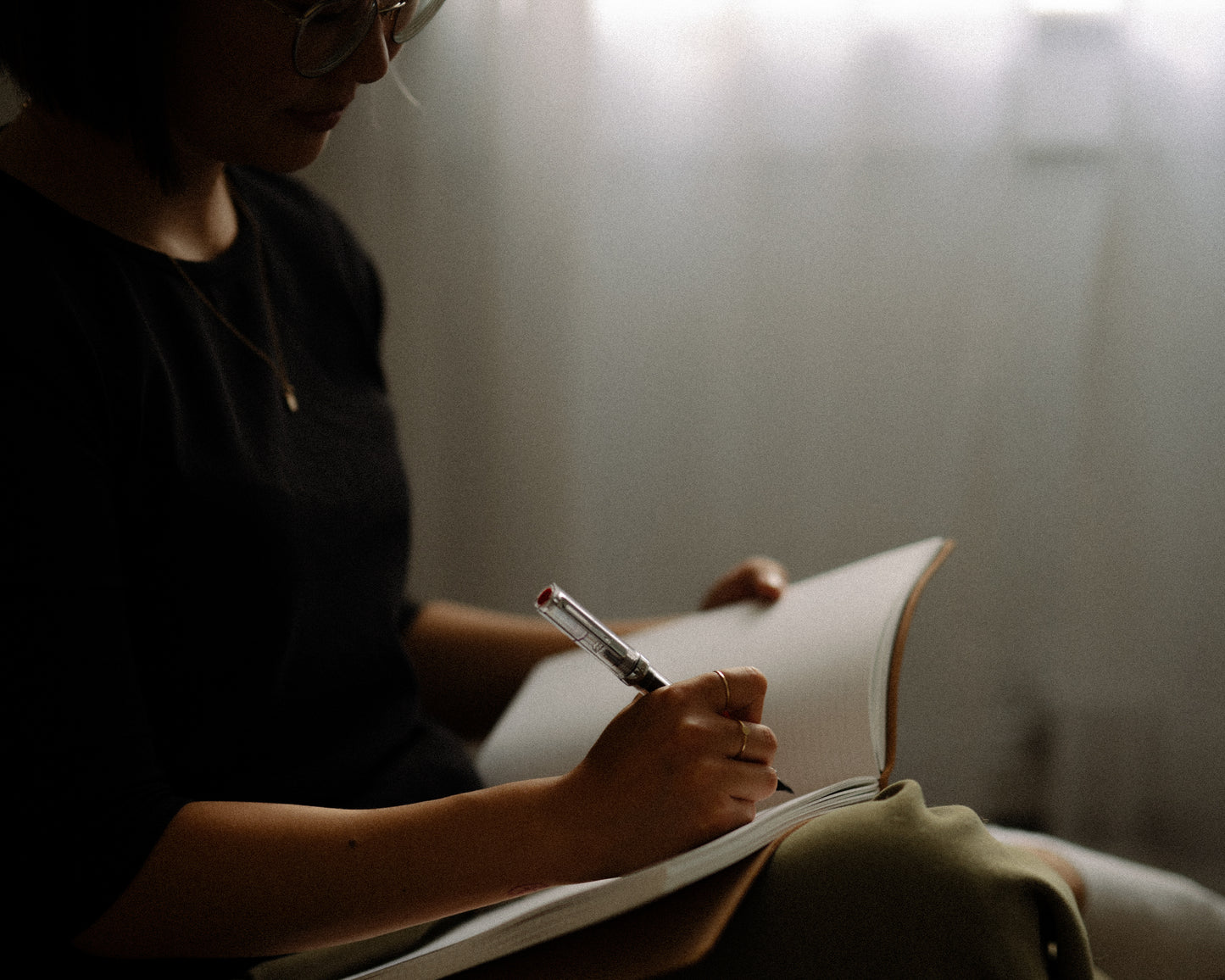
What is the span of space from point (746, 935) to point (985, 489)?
2.60ft

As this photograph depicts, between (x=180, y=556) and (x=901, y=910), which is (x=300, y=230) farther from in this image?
(x=901, y=910)

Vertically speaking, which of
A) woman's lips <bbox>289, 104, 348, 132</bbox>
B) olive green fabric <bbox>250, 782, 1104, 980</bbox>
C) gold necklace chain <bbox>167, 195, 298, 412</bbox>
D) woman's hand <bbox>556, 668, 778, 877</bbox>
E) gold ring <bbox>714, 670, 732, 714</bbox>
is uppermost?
woman's lips <bbox>289, 104, 348, 132</bbox>

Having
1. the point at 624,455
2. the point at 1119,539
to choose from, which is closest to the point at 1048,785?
the point at 1119,539

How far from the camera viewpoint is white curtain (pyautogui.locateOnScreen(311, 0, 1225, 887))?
1113mm

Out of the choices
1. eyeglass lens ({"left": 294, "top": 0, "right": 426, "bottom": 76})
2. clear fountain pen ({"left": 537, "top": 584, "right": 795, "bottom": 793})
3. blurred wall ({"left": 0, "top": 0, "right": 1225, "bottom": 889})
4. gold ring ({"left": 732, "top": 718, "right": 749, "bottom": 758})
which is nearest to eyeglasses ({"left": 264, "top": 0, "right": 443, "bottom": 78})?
eyeglass lens ({"left": 294, "top": 0, "right": 426, "bottom": 76})

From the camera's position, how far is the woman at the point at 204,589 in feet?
1.62

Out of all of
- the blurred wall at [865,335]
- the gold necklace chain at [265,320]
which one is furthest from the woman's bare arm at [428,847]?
the blurred wall at [865,335]

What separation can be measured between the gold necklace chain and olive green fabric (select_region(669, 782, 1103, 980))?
0.43m

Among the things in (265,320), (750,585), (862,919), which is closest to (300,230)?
(265,320)

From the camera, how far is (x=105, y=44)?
1.76 feet

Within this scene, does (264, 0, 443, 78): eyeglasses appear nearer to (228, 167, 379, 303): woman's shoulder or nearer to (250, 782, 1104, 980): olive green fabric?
(228, 167, 379, 303): woman's shoulder

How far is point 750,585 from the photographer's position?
84cm

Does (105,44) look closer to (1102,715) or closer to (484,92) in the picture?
(484,92)

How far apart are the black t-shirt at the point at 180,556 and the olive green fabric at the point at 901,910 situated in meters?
0.29
